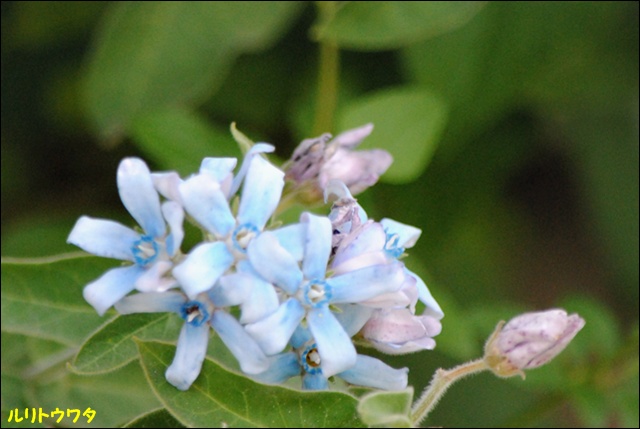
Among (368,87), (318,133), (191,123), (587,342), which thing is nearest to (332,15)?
(318,133)

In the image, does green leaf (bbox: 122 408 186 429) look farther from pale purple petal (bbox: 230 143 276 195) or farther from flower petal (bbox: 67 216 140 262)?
pale purple petal (bbox: 230 143 276 195)

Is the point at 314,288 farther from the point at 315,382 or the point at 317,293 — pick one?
the point at 315,382

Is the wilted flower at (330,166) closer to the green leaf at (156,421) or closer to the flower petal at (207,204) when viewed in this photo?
the flower petal at (207,204)

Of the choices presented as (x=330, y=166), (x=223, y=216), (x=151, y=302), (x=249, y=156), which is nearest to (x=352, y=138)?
(x=330, y=166)

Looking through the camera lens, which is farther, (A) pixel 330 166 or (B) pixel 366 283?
(A) pixel 330 166

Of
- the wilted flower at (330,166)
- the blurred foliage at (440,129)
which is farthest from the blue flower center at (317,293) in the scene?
the blurred foliage at (440,129)

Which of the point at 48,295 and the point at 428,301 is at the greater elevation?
the point at 428,301
